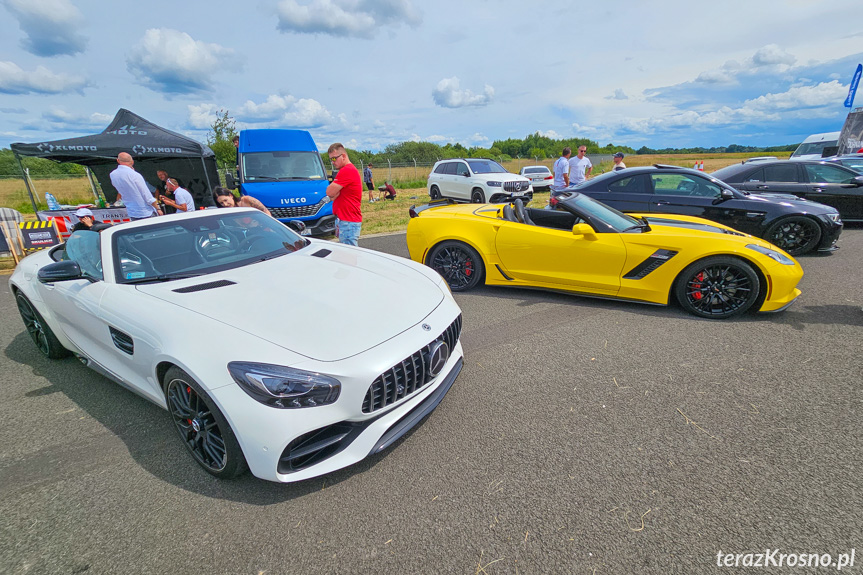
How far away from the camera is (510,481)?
210 centimetres

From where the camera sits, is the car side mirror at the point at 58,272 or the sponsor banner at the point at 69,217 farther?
the sponsor banner at the point at 69,217

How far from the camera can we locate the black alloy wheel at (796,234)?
6000mm

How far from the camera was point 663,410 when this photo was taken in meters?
2.62

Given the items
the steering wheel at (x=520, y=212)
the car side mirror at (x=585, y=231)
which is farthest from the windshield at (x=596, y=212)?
the steering wheel at (x=520, y=212)

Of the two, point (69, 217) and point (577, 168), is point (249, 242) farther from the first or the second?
point (577, 168)

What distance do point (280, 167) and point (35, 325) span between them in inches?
243

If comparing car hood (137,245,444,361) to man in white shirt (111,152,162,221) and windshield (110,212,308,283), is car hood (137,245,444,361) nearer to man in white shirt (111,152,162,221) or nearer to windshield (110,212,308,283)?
windshield (110,212,308,283)

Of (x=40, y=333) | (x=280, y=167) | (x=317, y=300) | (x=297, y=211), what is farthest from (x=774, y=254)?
(x=280, y=167)

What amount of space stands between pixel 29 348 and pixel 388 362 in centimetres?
418

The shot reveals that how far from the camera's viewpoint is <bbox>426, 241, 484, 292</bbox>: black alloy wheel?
195 inches

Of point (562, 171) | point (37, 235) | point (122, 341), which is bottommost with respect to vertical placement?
point (37, 235)

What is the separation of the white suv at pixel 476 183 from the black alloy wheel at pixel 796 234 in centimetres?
737

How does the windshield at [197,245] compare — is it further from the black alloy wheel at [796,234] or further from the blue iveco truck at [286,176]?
the black alloy wheel at [796,234]

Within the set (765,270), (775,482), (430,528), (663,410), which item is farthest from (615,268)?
(430,528)
